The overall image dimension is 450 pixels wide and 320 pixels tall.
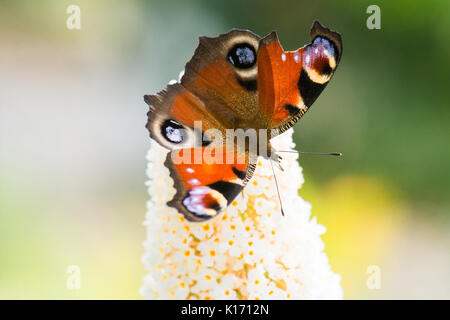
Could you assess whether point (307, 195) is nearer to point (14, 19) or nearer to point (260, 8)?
point (260, 8)

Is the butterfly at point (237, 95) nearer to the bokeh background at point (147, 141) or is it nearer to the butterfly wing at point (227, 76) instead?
the butterfly wing at point (227, 76)

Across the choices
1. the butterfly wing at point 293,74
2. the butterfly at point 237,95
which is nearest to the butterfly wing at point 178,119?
the butterfly at point 237,95

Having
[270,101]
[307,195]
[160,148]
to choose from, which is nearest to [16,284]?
[307,195]

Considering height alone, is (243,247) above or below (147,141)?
below

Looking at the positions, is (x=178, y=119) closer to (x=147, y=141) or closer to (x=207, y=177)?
(x=207, y=177)

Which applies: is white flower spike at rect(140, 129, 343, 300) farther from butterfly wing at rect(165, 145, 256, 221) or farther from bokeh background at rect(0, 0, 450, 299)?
bokeh background at rect(0, 0, 450, 299)

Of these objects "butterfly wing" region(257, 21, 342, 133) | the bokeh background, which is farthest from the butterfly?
the bokeh background

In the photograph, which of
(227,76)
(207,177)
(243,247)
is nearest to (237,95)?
(227,76)
